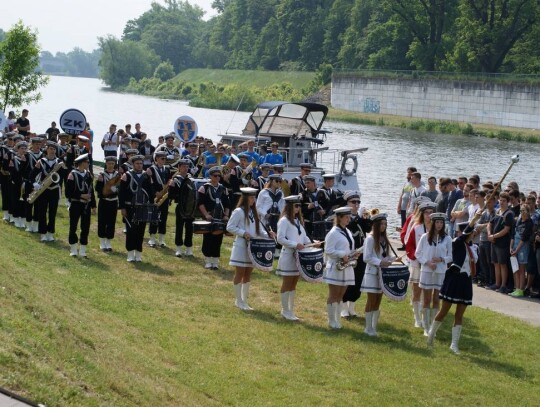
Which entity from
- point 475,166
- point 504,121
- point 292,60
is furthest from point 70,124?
point 292,60

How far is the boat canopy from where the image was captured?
97.1 ft

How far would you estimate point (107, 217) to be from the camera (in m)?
18.1

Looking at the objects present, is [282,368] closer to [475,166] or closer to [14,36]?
[14,36]

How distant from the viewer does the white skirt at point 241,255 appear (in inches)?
570

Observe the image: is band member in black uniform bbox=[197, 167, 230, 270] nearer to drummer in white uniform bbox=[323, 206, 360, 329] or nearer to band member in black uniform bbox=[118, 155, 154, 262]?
band member in black uniform bbox=[118, 155, 154, 262]

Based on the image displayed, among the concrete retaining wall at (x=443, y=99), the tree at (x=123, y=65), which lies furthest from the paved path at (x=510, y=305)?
the tree at (x=123, y=65)

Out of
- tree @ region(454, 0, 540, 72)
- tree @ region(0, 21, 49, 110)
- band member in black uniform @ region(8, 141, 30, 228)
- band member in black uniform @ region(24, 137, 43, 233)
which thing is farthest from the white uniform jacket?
tree @ region(454, 0, 540, 72)

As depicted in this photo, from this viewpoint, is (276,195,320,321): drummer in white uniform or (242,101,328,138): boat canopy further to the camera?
(242,101,328,138): boat canopy

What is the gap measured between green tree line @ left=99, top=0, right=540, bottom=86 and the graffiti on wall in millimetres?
5120

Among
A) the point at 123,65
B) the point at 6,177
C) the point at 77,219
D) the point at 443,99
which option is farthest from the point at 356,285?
the point at 123,65

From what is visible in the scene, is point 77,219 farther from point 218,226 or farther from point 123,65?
point 123,65

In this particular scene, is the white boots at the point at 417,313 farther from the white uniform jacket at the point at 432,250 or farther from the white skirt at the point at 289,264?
the white skirt at the point at 289,264

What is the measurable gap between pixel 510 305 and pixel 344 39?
305 feet

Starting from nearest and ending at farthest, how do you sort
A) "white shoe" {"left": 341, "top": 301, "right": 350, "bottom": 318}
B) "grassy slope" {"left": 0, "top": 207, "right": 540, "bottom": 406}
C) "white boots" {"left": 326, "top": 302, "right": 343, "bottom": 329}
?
"grassy slope" {"left": 0, "top": 207, "right": 540, "bottom": 406} → "white boots" {"left": 326, "top": 302, "right": 343, "bottom": 329} → "white shoe" {"left": 341, "top": 301, "right": 350, "bottom": 318}
